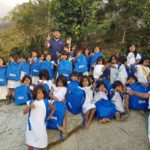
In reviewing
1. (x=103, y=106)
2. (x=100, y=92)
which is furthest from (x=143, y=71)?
(x=103, y=106)

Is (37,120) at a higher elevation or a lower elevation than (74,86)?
lower

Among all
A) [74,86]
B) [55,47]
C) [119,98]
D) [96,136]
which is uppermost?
[55,47]

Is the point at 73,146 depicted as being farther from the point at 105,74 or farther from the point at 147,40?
the point at 147,40

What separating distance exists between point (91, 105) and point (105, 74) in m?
1.84

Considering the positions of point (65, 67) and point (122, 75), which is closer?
point (122, 75)

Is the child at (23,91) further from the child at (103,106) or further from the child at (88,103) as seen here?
the child at (103,106)

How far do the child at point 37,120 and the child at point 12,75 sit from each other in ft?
9.27

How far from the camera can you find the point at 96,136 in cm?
660

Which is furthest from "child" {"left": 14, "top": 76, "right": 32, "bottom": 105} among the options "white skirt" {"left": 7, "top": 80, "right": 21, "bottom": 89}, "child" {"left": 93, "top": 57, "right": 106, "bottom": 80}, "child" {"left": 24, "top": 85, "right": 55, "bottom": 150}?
"child" {"left": 24, "top": 85, "right": 55, "bottom": 150}

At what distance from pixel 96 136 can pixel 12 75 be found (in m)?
3.04

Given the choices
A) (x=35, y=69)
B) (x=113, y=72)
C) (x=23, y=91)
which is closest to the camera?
(x=23, y=91)

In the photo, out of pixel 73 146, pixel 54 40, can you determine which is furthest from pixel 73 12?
pixel 73 146

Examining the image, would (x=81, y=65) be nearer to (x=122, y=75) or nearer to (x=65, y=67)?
(x=65, y=67)

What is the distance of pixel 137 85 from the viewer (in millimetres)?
7121
